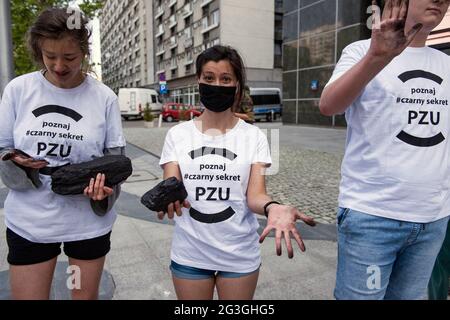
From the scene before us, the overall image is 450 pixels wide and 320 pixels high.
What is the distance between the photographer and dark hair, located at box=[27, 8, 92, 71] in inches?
59.6

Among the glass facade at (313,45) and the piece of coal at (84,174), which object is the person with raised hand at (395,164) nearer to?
the piece of coal at (84,174)

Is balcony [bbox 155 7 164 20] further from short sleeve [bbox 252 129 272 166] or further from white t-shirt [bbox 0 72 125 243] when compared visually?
short sleeve [bbox 252 129 272 166]

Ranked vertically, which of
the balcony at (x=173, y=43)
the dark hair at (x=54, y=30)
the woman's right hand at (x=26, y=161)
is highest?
the balcony at (x=173, y=43)

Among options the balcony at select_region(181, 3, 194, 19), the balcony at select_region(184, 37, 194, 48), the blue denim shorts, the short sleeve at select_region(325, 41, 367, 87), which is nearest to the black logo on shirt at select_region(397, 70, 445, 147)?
the short sleeve at select_region(325, 41, 367, 87)

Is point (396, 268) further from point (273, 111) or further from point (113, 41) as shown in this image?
point (113, 41)

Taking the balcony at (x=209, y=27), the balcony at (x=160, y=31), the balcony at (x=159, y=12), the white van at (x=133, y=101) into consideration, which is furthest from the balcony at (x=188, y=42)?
the balcony at (x=159, y=12)

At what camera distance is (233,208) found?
5.02ft

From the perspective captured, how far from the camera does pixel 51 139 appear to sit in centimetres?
159

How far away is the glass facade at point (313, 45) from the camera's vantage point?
15.4m

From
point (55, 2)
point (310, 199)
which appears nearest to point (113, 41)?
point (55, 2)

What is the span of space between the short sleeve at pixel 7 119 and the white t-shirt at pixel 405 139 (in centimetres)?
138

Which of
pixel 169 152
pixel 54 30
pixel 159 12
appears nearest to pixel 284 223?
pixel 169 152

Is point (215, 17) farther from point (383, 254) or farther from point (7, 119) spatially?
point (383, 254)
